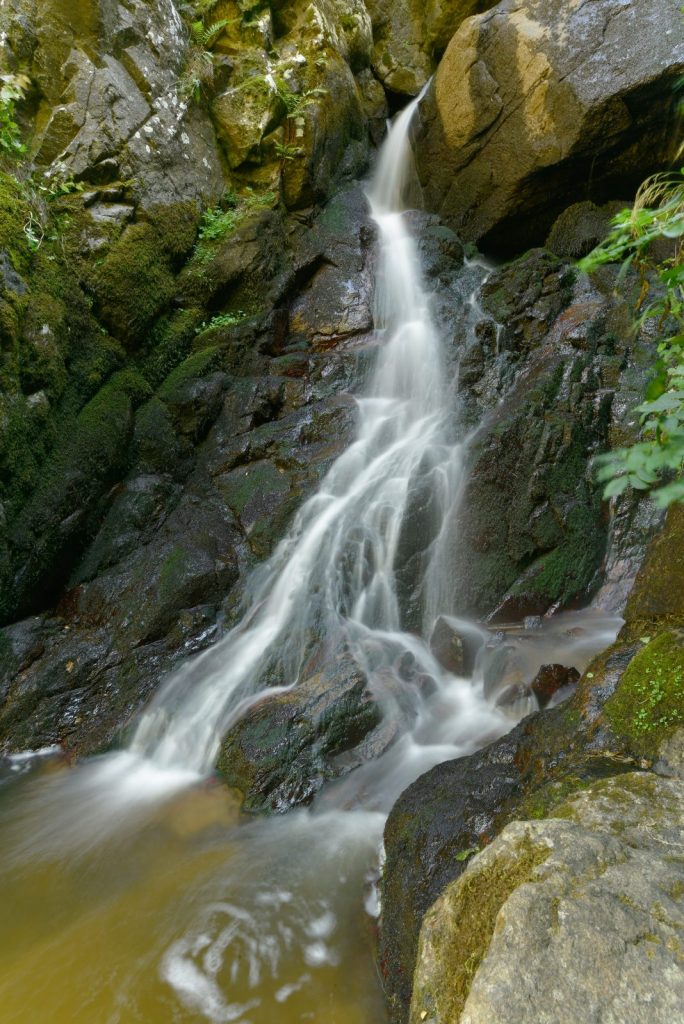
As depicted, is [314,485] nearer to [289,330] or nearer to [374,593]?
[374,593]

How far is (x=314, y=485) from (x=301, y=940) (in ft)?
15.5

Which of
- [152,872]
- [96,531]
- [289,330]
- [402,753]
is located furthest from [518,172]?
[152,872]

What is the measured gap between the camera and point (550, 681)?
423cm

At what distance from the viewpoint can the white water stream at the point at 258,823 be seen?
8.80 feet

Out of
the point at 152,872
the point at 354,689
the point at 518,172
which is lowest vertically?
the point at 152,872

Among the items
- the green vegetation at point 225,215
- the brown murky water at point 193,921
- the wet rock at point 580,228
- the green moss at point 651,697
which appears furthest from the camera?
the wet rock at point 580,228

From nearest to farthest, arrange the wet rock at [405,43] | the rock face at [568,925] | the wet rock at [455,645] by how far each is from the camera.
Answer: the rock face at [568,925]
the wet rock at [455,645]
the wet rock at [405,43]

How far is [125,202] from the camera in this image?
25.5ft

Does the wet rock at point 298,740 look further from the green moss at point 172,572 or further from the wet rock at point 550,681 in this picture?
the green moss at point 172,572

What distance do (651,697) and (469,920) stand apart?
1.24 metres

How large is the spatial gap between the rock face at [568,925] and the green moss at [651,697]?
37 centimetres

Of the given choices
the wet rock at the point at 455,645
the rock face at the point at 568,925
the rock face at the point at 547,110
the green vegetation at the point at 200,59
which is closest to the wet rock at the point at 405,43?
the rock face at the point at 547,110

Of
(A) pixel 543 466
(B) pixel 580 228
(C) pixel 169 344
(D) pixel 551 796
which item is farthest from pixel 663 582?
(B) pixel 580 228

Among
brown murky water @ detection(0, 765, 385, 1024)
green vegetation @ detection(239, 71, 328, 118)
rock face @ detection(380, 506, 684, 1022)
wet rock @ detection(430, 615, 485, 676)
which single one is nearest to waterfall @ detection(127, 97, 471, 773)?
wet rock @ detection(430, 615, 485, 676)
